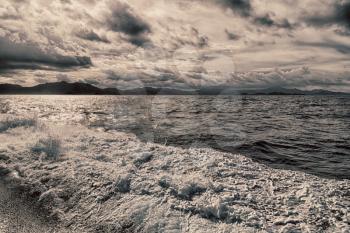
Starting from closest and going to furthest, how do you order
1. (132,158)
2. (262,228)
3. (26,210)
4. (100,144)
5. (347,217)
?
(262,228) < (347,217) < (26,210) < (132,158) < (100,144)

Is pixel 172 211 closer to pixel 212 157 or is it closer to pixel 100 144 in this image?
pixel 212 157

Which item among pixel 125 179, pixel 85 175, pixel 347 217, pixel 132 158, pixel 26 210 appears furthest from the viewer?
pixel 132 158

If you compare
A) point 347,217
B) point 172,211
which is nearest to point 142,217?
point 172,211

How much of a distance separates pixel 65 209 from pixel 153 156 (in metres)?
3.57

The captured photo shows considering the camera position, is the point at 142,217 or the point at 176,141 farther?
the point at 176,141

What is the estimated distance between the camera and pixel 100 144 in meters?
10.9

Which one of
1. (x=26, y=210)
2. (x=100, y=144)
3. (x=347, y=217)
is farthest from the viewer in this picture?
(x=100, y=144)

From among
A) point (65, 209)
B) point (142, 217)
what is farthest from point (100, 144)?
point (142, 217)

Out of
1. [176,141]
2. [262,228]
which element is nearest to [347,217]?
[262,228]

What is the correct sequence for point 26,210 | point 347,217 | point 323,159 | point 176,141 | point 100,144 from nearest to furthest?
point 347,217
point 26,210
point 100,144
point 323,159
point 176,141

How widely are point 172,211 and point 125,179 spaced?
1.94m

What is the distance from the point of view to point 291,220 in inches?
195

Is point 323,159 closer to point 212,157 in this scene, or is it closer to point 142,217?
point 212,157

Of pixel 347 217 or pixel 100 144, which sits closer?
pixel 347 217
